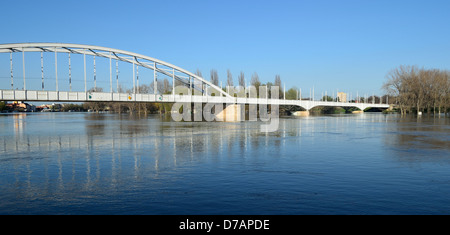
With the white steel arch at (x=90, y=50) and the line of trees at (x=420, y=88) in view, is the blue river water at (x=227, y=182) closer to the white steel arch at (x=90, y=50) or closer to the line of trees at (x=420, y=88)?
the white steel arch at (x=90, y=50)

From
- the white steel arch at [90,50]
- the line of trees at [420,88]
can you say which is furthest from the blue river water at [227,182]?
A: the line of trees at [420,88]

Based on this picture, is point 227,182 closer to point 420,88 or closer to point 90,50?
point 90,50

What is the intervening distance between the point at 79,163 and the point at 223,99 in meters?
54.7

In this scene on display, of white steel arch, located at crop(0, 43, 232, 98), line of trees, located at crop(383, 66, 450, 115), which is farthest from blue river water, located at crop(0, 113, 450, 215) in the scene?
line of trees, located at crop(383, 66, 450, 115)

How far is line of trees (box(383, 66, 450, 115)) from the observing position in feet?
263

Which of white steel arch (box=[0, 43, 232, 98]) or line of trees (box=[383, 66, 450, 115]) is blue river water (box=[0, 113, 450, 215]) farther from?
line of trees (box=[383, 66, 450, 115])

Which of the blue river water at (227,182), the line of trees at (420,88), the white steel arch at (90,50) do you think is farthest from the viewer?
the line of trees at (420,88)

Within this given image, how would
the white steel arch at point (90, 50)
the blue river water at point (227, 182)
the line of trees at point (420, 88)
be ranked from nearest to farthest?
the blue river water at point (227, 182), the white steel arch at point (90, 50), the line of trees at point (420, 88)

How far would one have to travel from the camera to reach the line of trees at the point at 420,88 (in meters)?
80.1

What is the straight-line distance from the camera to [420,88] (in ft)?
261

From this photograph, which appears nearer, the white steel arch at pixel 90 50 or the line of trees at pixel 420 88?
the white steel arch at pixel 90 50

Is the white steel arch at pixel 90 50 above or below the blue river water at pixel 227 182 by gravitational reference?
above
